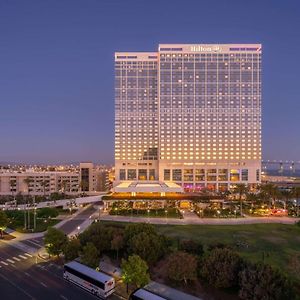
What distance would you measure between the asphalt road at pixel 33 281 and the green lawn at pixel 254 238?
76.8 feet

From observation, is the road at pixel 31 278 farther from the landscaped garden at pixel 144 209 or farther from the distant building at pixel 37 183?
the distant building at pixel 37 183

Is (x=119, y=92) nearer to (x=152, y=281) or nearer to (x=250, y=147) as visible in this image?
(x=250, y=147)

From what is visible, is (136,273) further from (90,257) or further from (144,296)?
(90,257)

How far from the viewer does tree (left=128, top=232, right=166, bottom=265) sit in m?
38.5

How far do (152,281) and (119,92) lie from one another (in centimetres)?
13438

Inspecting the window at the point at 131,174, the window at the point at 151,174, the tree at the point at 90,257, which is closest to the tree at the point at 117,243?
the tree at the point at 90,257

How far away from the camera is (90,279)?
34125 mm

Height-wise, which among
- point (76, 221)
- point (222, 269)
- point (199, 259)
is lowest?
point (76, 221)

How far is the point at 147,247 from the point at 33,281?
14.9 meters

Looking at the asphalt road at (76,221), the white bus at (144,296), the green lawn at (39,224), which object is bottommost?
the asphalt road at (76,221)

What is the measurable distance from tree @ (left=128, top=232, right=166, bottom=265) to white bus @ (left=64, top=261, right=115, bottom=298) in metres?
6.11

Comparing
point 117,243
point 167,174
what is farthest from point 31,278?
point 167,174

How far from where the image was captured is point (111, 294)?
33438 millimetres

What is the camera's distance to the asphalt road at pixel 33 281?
33156mm
